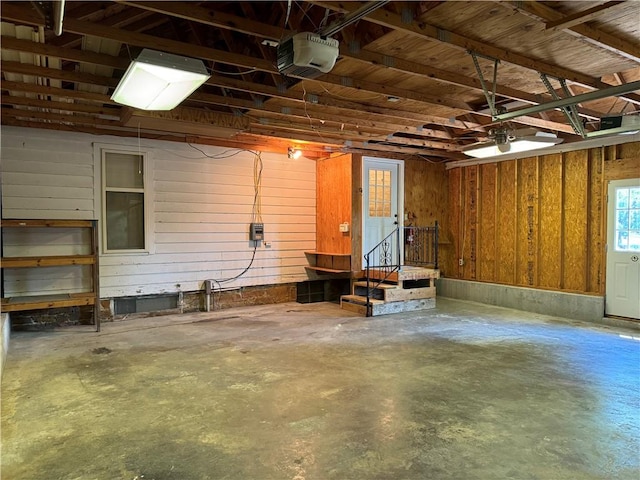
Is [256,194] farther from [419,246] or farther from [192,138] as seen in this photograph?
[419,246]

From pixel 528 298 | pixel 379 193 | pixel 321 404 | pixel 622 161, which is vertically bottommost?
pixel 321 404

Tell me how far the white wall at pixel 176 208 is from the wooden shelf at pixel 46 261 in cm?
57

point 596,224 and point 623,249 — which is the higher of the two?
point 596,224

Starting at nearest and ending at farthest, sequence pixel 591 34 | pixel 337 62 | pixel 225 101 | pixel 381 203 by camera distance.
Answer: pixel 591 34, pixel 337 62, pixel 225 101, pixel 381 203

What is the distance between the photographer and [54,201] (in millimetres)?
5797

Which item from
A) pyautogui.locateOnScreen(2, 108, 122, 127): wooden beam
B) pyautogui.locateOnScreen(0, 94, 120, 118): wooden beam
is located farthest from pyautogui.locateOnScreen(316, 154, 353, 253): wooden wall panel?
pyautogui.locateOnScreen(0, 94, 120, 118): wooden beam

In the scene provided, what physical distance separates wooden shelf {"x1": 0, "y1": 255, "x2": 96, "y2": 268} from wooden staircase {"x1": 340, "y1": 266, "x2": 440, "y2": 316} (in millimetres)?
4037

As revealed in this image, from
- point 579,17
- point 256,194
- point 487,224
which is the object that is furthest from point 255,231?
point 579,17

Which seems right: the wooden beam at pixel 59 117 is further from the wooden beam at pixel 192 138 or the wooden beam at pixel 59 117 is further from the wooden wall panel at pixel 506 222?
the wooden wall panel at pixel 506 222

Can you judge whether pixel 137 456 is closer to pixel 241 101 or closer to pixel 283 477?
pixel 283 477

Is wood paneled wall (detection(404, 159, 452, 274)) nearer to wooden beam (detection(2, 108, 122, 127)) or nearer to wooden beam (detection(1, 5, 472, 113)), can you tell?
wooden beam (detection(1, 5, 472, 113))

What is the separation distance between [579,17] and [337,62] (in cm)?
191

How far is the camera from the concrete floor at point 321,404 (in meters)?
2.47

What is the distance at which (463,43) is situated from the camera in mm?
3305
